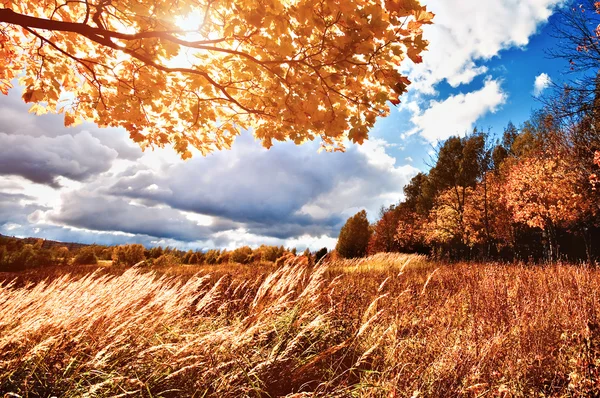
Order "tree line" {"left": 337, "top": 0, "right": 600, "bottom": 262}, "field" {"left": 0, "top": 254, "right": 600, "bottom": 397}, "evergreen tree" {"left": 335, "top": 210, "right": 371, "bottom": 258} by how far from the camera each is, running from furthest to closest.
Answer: "evergreen tree" {"left": 335, "top": 210, "right": 371, "bottom": 258}
"tree line" {"left": 337, "top": 0, "right": 600, "bottom": 262}
"field" {"left": 0, "top": 254, "right": 600, "bottom": 397}

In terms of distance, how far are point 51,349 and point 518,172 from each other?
81.1 ft

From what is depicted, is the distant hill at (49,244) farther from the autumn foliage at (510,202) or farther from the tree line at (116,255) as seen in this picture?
the autumn foliage at (510,202)

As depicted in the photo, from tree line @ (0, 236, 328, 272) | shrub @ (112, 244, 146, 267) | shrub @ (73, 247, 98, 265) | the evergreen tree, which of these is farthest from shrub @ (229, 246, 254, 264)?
the evergreen tree

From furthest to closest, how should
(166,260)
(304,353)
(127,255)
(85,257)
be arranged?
(166,260) → (127,255) → (85,257) → (304,353)

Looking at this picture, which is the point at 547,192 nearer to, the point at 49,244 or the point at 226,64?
the point at 226,64

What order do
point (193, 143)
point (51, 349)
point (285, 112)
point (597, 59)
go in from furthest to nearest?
1. point (597, 59)
2. point (193, 143)
3. point (285, 112)
4. point (51, 349)

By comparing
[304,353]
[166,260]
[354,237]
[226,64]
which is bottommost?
[166,260]

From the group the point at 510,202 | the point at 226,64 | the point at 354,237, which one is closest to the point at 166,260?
the point at 226,64

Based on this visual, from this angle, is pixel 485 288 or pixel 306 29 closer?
pixel 306 29

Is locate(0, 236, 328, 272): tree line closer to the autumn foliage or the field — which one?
the field

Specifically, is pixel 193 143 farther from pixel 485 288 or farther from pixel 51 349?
pixel 485 288

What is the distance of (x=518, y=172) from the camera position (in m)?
20.1

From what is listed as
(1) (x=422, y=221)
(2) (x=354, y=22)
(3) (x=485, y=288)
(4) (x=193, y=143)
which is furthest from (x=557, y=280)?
(1) (x=422, y=221)

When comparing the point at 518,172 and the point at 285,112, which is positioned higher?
the point at 518,172
